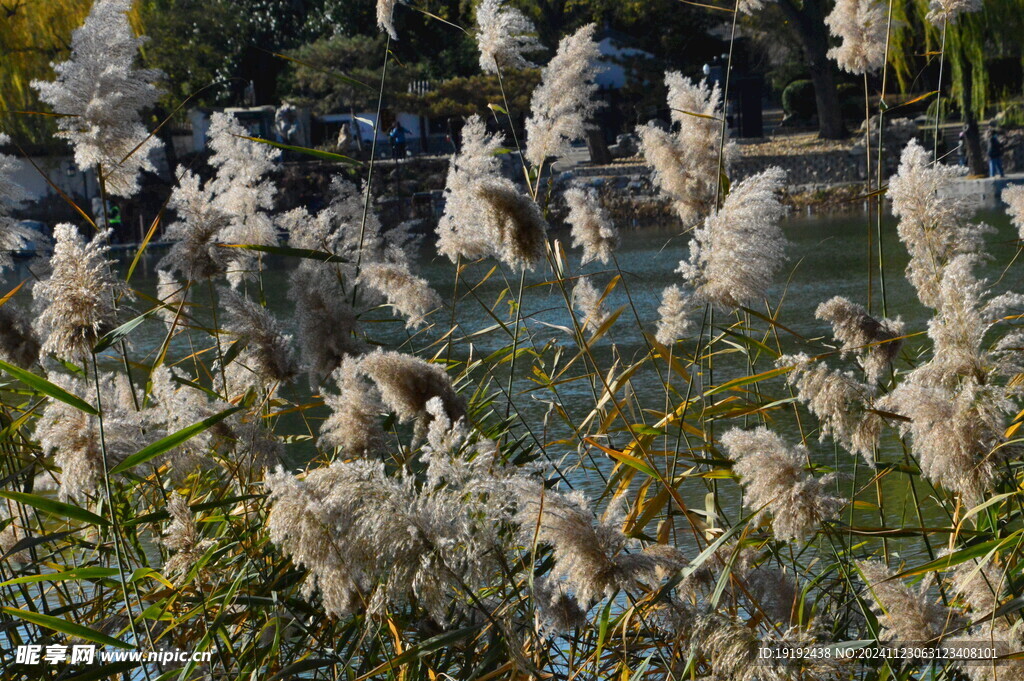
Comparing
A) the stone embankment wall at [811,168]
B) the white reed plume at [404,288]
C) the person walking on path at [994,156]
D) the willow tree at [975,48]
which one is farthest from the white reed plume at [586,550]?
the stone embankment wall at [811,168]

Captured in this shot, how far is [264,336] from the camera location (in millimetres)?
1961

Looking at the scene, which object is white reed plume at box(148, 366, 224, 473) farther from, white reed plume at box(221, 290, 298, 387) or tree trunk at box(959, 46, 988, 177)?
tree trunk at box(959, 46, 988, 177)

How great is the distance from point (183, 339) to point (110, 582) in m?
6.66

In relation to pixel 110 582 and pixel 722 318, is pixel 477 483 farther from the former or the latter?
pixel 722 318

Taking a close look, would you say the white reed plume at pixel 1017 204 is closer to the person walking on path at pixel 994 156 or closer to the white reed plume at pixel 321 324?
the white reed plume at pixel 321 324

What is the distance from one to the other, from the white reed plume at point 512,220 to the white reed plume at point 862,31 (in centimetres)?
114

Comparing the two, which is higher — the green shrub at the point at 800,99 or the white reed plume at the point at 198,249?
the green shrub at the point at 800,99

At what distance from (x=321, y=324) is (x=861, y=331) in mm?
957

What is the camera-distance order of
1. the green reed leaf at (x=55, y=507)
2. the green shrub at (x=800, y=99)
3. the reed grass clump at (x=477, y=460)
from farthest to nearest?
the green shrub at (x=800, y=99) → the green reed leaf at (x=55, y=507) → the reed grass clump at (x=477, y=460)

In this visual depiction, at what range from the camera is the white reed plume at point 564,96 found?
2.43 m

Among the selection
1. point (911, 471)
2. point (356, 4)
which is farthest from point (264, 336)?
point (356, 4)

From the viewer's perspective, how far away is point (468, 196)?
2379 mm

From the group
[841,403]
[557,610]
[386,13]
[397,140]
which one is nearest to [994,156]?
[397,140]

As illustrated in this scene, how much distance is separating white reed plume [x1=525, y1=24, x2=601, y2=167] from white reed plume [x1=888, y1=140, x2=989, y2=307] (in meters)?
0.72
